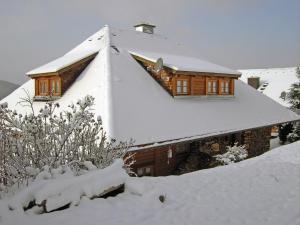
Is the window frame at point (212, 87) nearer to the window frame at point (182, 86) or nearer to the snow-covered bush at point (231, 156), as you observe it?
the window frame at point (182, 86)

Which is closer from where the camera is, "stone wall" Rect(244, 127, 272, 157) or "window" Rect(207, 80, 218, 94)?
"window" Rect(207, 80, 218, 94)

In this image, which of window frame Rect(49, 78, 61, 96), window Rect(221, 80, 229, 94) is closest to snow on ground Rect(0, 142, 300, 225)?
window frame Rect(49, 78, 61, 96)

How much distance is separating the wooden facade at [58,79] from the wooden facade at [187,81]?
2629 mm

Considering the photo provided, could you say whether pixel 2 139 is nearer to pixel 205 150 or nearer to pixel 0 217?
pixel 0 217

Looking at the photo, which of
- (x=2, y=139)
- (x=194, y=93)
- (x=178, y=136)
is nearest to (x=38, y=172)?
(x=2, y=139)

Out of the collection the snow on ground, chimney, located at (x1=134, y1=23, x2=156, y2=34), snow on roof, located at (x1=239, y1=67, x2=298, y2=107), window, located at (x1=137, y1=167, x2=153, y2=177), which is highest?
chimney, located at (x1=134, y1=23, x2=156, y2=34)

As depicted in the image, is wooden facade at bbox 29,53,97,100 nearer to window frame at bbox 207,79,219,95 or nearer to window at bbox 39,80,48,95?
window at bbox 39,80,48,95

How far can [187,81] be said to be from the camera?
1394 centimetres

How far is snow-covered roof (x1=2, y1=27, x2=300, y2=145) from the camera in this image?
10.2 meters

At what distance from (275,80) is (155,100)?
79.4 ft

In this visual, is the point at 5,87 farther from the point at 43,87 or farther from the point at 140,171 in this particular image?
the point at 140,171

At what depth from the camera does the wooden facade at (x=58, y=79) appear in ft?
41.9

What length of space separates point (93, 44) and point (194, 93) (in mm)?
5546

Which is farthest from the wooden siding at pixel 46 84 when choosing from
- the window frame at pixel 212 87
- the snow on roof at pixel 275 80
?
the snow on roof at pixel 275 80
